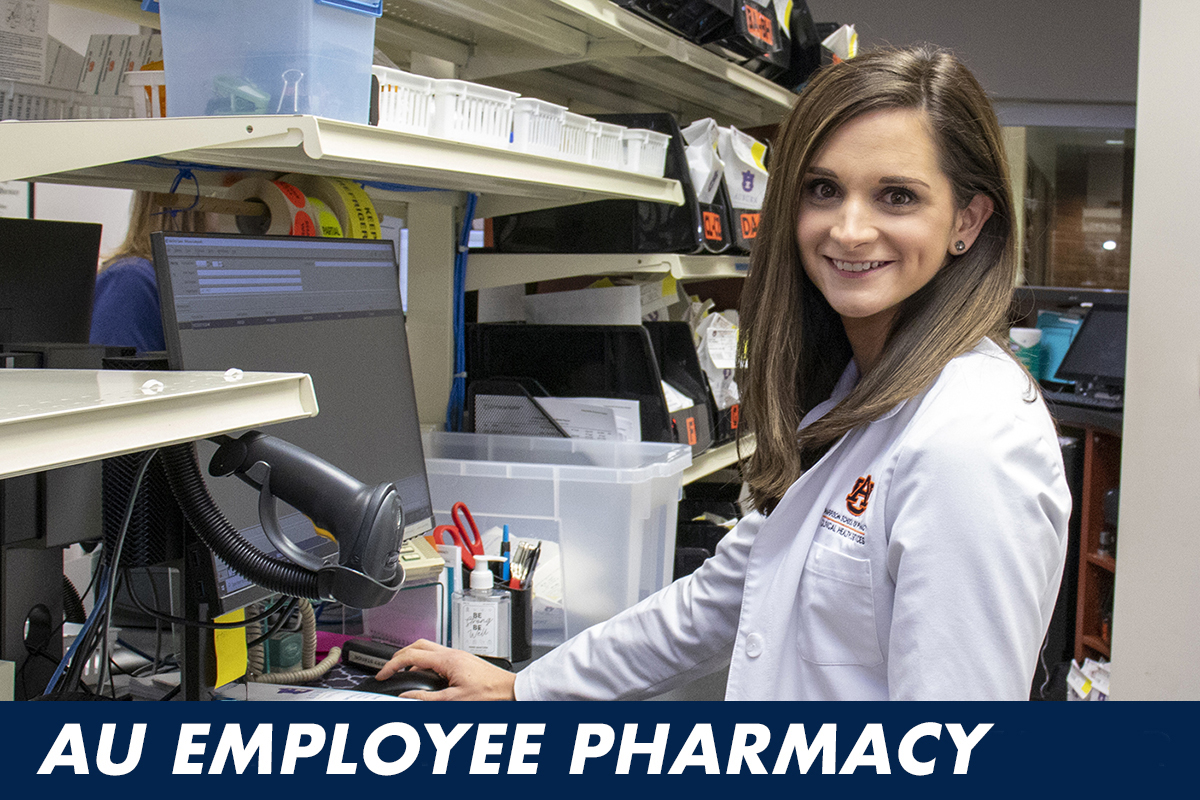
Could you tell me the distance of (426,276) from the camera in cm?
207

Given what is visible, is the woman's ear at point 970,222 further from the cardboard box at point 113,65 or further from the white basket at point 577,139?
the cardboard box at point 113,65

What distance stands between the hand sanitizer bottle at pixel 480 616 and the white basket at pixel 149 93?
70 cm

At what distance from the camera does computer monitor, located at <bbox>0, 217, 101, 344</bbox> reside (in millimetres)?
1263

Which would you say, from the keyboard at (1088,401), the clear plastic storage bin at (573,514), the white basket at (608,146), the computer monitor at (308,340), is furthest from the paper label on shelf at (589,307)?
the keyboard at (1088,401)

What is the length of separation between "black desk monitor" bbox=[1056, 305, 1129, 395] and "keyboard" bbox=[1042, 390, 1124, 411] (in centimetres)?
10

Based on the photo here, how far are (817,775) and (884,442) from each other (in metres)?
0.36

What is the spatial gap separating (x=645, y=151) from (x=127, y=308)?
986mm

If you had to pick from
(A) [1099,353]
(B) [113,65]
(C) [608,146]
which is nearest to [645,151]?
(C) [608,146]

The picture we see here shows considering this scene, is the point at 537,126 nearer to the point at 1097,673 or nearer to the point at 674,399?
the point at 674,399

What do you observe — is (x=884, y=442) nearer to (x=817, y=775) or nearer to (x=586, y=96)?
(x=817, y=775)

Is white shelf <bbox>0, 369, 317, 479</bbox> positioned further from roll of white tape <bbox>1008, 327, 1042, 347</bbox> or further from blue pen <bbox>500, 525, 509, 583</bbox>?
roll of white tape <bbox>1008, 327, 1042, 347</bbox>

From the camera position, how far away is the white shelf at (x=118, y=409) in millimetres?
662

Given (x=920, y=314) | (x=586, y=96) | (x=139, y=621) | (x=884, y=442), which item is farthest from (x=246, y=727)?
(x=586, y=96)

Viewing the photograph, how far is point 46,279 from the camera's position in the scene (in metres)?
1.30
